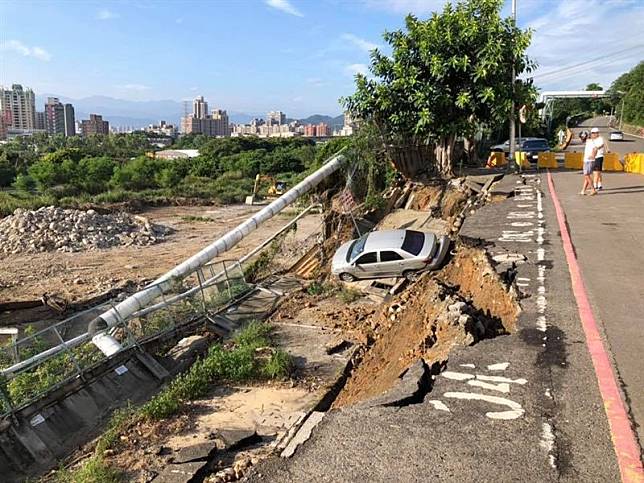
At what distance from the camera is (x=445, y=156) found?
24.4m

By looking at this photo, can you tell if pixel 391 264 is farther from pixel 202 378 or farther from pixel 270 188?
pixel 270 188

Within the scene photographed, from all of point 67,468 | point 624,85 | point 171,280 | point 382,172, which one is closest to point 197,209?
point 382,172

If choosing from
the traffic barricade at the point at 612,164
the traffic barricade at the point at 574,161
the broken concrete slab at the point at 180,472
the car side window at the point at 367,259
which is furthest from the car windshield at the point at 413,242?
the traffic barricade at the point at 574,161

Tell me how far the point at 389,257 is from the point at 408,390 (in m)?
8.94

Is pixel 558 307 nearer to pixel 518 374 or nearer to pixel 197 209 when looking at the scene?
pixel 518 374

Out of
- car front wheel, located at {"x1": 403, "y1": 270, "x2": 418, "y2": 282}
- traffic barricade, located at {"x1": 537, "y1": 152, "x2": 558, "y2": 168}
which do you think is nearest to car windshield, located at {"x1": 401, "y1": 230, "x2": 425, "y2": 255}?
car front wheel, located at {"x1": 403, "y1": 270, "x2": 418, "y2": 282}

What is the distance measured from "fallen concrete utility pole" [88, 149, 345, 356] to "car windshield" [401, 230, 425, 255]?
6.19 metres

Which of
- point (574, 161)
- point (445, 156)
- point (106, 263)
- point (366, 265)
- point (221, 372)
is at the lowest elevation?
point (106, 263)

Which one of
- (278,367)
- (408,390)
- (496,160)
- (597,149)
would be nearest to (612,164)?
(496,160)

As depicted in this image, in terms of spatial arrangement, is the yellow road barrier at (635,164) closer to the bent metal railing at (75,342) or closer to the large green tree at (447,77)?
the large green tree at (447,77)

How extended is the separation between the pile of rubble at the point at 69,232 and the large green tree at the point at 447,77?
16.0 m

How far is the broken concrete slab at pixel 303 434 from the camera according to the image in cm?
541

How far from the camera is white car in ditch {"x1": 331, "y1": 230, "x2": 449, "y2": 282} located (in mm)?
14719

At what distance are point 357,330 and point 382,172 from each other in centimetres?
1254
